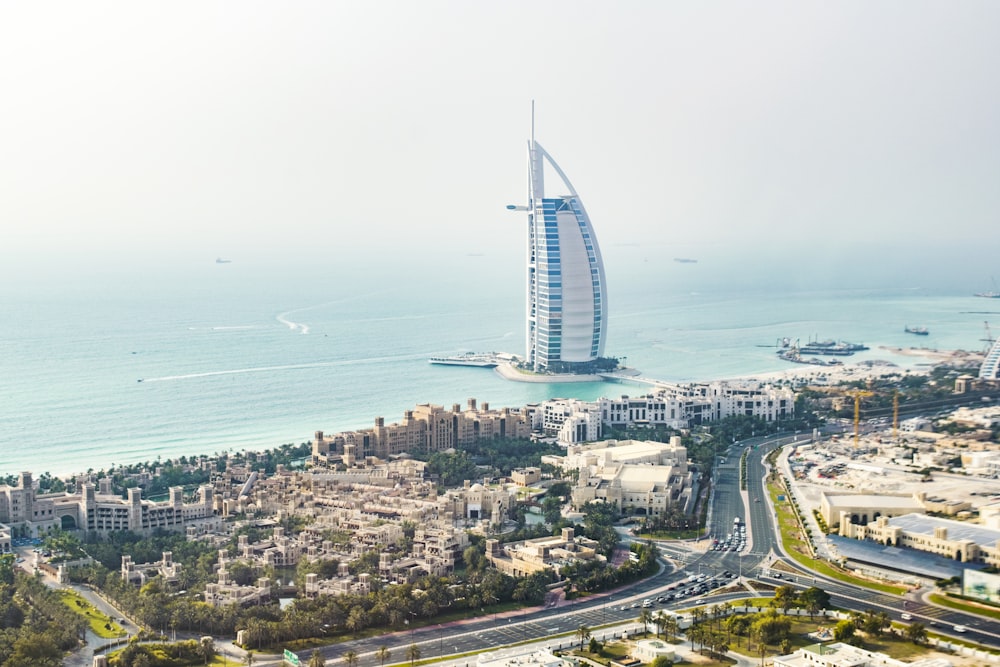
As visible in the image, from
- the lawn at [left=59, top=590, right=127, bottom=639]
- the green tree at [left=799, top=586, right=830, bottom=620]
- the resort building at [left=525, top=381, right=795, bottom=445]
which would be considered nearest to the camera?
the lawn at [left=59, top=590, right=127, bottom=639]

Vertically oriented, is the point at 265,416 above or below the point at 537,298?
below

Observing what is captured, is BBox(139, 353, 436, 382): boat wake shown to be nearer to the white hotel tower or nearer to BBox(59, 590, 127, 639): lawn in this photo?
the white hotel tower

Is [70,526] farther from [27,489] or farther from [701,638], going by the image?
[701,638]

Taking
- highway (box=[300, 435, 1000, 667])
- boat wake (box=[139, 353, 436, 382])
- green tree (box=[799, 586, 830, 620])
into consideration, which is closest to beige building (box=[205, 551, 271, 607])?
highway (box=[300, 435, 1000, 667])

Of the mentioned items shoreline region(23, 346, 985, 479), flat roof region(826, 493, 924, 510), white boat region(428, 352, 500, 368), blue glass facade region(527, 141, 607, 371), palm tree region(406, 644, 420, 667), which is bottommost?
palm tree region(406, 644, 420, 667)

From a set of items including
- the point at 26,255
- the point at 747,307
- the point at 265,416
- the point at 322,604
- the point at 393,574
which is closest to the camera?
the point at 322,604

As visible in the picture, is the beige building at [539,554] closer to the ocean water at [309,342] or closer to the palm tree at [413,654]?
the palm tree at [413,654]

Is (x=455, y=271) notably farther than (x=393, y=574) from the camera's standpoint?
Yes

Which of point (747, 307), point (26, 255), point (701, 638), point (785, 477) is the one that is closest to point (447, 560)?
point (701, 638)

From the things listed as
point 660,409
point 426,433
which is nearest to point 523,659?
point 426,433
